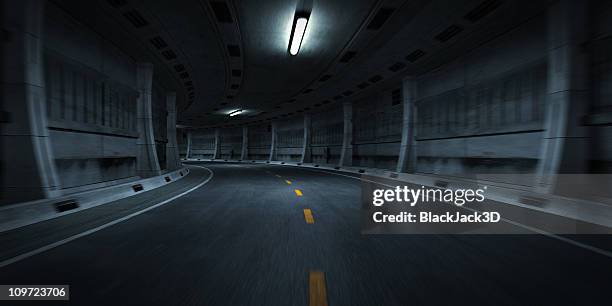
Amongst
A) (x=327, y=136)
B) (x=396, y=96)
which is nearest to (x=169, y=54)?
(x=396, y=96)

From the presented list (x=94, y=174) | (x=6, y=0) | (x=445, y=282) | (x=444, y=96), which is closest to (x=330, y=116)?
(x=444, y=96)

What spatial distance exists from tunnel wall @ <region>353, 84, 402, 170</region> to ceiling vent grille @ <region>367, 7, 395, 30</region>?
9.73 meters

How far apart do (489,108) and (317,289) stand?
42.3 feet

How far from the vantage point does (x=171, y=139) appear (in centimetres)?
2214

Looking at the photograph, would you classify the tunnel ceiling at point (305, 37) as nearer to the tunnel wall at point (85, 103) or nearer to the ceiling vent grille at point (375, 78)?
the ceiling vent grille at point (375, 78)

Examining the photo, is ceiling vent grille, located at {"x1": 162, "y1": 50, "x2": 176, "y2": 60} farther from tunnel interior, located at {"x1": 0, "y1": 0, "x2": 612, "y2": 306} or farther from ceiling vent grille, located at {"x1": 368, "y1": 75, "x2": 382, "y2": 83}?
ceiling vent grille, located at {"x1": 368, "y1": 75, "x2": 382, "y2": 83}

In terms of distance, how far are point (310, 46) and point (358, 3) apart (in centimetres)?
430

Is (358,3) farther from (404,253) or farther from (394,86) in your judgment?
(394,86)

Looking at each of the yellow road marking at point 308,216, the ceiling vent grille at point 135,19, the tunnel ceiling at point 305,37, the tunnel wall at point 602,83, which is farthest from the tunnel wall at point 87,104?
the tunnel wall at point 602,83

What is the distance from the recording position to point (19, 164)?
22.4ft

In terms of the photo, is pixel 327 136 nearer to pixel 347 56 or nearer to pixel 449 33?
pixel 347 56

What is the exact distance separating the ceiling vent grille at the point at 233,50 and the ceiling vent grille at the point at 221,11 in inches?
108

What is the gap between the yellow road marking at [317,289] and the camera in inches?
104

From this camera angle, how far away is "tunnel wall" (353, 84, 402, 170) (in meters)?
20.9
